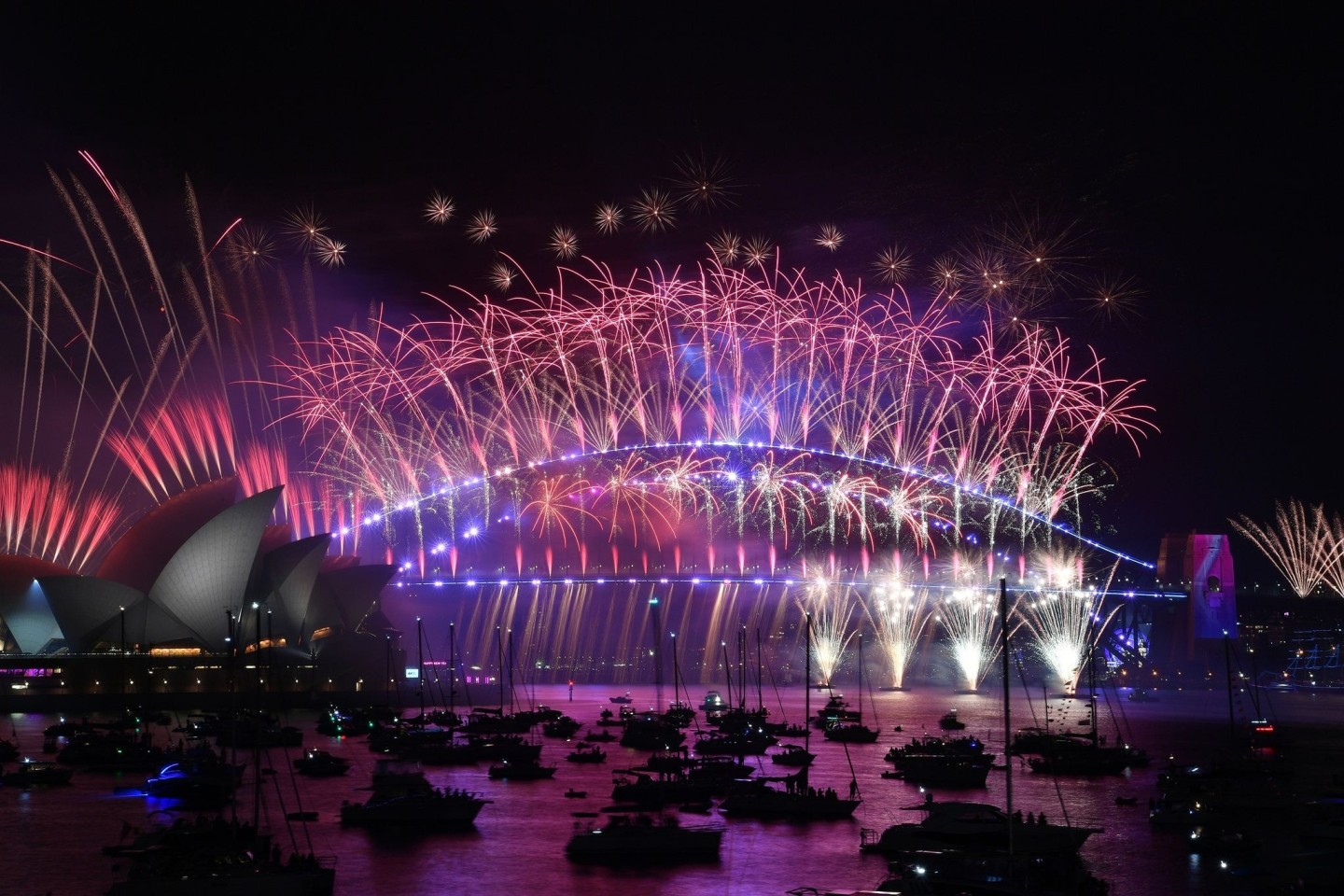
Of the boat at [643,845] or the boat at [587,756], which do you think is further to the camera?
the boat at [587,756]

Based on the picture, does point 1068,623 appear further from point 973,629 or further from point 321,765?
point 321,765

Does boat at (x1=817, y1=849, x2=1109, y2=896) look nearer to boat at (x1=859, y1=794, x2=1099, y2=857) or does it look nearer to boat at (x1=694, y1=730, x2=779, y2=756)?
boat at (x1=859, y1=794, x2=1099, y2=857)

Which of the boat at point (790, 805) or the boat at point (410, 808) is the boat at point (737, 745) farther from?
the boat at point (410, 808)

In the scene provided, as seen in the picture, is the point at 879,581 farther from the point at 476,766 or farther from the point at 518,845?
the point at 518,845

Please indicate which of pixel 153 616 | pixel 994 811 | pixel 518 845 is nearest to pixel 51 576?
pixel 153 616

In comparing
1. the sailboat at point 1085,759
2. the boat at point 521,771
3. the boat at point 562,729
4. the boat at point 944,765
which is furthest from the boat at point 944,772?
the boat at point 562,729

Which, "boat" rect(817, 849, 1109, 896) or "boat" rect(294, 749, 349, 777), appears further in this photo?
"boat" rect(294, 749, 349, 777)

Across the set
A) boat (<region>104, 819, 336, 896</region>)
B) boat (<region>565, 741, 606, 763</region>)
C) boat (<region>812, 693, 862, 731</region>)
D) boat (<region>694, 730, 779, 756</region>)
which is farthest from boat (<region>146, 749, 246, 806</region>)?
boat (<region>812, 693, 862, 731</region>)

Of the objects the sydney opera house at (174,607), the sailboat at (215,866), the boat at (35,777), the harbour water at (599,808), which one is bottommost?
the harbour water at (599,808)
